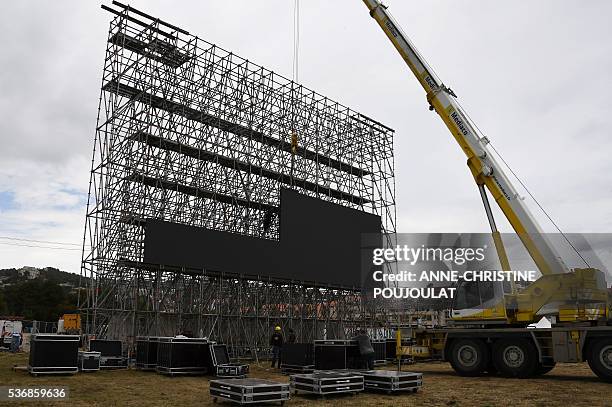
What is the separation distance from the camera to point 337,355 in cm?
1853

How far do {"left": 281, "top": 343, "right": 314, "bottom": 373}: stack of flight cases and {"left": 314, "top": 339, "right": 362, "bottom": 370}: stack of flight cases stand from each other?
52cm

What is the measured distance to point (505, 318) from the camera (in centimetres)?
1791

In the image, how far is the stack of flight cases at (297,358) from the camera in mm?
19172

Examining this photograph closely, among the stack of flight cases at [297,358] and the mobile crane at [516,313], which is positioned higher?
the mobile crane at [516,313]

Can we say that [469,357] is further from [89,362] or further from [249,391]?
[89,362]

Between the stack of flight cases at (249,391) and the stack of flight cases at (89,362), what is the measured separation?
28.4 ft

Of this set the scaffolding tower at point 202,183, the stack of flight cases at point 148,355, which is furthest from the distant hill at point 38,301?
the stack of flight cases at point 148,355

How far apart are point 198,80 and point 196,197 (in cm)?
656

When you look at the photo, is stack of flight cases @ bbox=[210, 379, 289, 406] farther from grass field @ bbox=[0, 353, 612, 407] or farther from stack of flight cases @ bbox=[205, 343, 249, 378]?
stack of flight cases @ bbox=[205, 343, 249, 378]

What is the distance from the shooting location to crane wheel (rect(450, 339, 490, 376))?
59.1ft

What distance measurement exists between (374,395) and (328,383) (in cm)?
149

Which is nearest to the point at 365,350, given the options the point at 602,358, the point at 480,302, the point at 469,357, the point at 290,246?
the point at 469,357

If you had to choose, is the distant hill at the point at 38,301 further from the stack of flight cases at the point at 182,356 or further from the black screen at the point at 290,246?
the stack of flight cases at the point at 182,356

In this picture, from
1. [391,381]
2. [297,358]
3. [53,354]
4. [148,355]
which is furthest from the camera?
[297,358]
